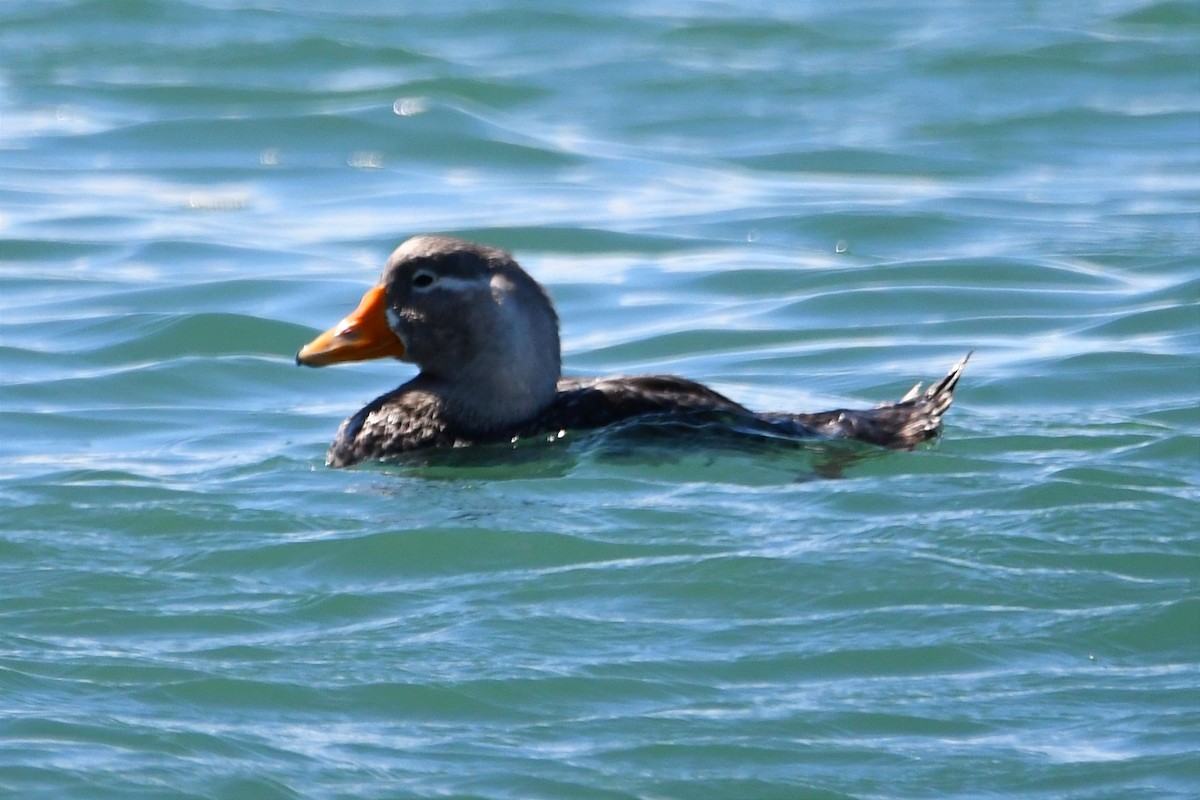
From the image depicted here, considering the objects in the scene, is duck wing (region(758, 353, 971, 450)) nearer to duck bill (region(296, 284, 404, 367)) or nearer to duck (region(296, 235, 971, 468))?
duck (region(296, 235, 971, 468))

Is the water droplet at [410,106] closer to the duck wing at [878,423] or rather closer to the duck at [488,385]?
the duck at [488,385]

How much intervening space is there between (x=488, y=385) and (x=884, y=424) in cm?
158

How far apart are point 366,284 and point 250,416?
2972 millimetres

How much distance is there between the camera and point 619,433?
8.10 m

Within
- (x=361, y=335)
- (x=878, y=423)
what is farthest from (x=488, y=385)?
(x=878, y=423)

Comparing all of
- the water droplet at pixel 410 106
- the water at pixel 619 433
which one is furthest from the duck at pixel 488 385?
the water droplet at pixel 410 106

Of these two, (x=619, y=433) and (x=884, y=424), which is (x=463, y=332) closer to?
(x=619, y=433)

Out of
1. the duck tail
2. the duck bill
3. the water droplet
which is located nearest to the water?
the duck tail

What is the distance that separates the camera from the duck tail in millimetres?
8195

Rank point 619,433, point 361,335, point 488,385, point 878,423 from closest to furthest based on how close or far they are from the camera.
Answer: point 619,433 → point 878,423 → point 488,385 → point 361,335

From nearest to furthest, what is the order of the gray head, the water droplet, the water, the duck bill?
the water < the gray head < the duck bill < the water droplet

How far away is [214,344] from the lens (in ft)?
37.1

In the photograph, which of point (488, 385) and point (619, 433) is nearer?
point (619, 433)

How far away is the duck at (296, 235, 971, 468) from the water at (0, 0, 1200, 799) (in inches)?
6.1
